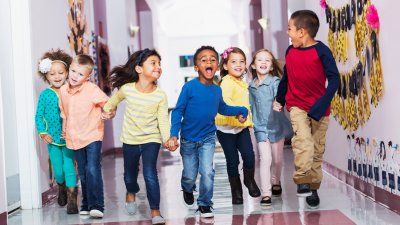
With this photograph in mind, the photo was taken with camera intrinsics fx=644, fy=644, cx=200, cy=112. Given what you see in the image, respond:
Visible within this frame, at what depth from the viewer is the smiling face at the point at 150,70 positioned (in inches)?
155

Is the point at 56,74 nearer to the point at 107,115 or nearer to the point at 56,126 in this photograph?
the point at 56,126

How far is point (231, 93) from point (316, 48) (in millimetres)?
698

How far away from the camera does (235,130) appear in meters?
4.32

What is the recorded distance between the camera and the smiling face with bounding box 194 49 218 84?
3.93m

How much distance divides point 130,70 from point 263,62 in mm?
1014

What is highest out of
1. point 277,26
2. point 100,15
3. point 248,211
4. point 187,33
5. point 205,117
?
point 187,33

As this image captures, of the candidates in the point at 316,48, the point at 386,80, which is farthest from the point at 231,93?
the point at 386,80

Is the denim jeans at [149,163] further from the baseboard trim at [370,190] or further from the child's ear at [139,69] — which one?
the baseboard trim at [370,190]

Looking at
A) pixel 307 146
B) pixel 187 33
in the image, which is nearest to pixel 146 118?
pixel 307 146

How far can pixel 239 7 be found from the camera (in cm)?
1773

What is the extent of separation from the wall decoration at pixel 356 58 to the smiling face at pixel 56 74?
84.3 inches

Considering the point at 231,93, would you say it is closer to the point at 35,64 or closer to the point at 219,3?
the point at 35,64

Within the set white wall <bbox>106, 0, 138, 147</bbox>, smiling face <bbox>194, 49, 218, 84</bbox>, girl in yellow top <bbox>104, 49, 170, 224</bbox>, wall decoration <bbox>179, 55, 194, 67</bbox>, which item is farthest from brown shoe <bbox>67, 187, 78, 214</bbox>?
wall decoration <bbox>179, 55, 194, 67</bbox>

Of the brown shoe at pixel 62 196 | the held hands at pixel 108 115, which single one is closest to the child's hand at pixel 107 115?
the held hands at pixel 108 115
